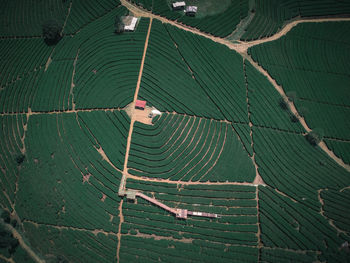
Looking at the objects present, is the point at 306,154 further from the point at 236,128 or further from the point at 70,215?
the point at 70,215

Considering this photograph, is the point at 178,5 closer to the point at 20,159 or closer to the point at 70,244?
the point at 20,159

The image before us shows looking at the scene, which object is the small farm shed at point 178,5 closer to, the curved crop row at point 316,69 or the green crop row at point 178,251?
the curved crop row at point 316,69

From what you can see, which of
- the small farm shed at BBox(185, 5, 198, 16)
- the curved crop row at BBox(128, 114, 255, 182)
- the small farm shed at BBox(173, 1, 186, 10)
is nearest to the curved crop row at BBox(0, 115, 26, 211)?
the curved crop row at BBox(128, 114, 255, 182)

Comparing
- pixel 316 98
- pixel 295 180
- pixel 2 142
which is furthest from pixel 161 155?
pixel 316 98

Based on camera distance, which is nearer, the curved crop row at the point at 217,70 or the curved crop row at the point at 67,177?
the curved crop row at the point at 67,177

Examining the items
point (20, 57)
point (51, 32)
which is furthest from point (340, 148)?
point (20, 57)

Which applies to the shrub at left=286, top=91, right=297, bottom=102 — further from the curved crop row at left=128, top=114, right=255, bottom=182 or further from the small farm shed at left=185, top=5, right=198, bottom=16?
the small farm shed at left=185, top=5, right=198, bottom=16

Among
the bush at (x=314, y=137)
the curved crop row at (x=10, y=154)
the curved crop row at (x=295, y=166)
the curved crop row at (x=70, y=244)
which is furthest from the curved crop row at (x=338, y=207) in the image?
the curved crop row at (x=10, y=154)
